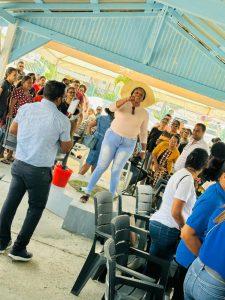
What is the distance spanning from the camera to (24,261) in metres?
4.09

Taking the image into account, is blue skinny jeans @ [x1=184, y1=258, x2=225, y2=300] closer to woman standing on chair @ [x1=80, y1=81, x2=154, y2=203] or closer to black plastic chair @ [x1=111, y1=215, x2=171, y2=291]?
black plastic chair @ [x1=111, y1=215, x2=171, y2=291]

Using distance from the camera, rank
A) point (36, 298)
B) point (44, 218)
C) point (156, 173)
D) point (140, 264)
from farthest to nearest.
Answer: point (156, 173), point (44, 218), point (140, 264), point (36, 298)

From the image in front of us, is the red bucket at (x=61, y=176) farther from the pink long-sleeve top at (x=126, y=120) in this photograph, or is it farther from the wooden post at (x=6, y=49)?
the wooden post at (x=6, y=49)

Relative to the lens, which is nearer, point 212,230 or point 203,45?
point 212,230

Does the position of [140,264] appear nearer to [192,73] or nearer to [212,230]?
[212,230]

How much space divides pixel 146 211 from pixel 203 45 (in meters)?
4.49

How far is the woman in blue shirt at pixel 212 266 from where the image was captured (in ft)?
7.30

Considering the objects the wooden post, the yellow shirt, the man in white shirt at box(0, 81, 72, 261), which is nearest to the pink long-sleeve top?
the man in white shirt at box(0, 81, 72, 261)

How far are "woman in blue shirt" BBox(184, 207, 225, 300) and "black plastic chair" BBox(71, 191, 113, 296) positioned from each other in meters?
1.36

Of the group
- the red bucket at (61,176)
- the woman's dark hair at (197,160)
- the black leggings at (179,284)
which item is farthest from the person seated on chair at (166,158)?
the black leggings at (179,284)

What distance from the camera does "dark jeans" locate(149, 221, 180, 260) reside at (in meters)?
3.63

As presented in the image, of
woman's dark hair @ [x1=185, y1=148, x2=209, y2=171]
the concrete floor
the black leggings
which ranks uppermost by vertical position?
woman's dark hair @ [x1=185, y1=148, x2=209, y2=171]

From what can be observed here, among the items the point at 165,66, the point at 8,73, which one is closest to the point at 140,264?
the point at 8,73

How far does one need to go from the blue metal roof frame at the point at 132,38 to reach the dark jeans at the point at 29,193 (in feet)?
15.3
